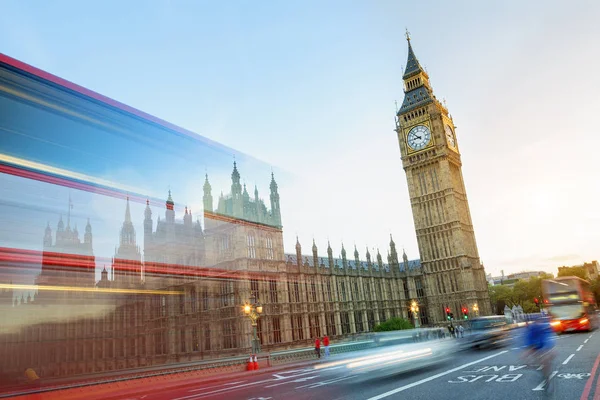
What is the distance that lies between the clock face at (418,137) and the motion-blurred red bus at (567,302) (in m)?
43.7

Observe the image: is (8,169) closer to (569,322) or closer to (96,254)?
(96,254)

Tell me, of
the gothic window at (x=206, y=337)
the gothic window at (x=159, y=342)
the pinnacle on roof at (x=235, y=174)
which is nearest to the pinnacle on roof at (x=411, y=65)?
the gothic window at (x=206, y=337)

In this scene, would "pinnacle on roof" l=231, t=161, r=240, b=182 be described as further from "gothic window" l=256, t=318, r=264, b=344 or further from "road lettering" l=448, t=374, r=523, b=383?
"gothic window" l=256, t=318, r=264, b=344

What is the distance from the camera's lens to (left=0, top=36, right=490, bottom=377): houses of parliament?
11930 millimetres

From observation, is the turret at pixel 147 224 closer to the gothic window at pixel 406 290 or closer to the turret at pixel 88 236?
the turret at pixel 88 236

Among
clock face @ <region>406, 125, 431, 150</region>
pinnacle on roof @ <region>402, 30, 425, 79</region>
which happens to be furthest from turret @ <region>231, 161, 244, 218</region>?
pinnacle on roof @ <region>402, 30, 425, 79</region>

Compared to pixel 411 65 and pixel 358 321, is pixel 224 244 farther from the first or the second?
pixel 411 65

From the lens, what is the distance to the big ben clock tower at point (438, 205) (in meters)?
65.5

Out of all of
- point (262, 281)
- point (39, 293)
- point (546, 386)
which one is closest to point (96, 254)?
point (39, 293)

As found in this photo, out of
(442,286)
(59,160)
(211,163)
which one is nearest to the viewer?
(59,160)

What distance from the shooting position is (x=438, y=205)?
70.3 m

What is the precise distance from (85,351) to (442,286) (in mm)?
56476

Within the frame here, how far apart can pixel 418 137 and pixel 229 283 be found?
48500 millimetres

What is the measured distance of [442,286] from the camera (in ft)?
219
